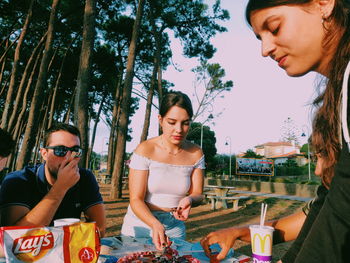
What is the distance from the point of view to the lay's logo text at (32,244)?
1190 millimetres

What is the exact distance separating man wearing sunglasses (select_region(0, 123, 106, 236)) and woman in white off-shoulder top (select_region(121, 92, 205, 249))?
0.43 m

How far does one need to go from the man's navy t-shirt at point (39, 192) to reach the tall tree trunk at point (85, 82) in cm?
387

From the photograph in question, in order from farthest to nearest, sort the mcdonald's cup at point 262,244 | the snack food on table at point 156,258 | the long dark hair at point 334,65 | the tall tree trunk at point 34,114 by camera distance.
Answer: the tall tree trunk at point 34,114 → the snack food on table at point 156,258 → the mcdonald's cup at point 262,244 → the long dark hair at point 334,65

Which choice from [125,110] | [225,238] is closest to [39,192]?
[225,238]

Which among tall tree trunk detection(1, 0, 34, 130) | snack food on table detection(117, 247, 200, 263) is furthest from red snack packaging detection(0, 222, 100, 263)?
tall tree trunk detection(1, 0, 34, 130)

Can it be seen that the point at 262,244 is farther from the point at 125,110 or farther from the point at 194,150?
the point at 125,110

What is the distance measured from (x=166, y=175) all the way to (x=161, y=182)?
7 centimetres

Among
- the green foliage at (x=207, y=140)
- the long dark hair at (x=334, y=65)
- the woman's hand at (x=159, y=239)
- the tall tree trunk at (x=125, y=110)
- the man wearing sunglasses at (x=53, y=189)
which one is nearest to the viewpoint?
the long dark hair at (x=334, y=65)

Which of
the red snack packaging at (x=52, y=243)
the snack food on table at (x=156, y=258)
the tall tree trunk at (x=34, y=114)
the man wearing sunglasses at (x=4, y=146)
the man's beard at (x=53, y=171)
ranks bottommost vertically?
the snack food on table at (x=156, y=258)

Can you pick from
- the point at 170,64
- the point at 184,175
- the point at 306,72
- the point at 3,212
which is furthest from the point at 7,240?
the point at 170,64

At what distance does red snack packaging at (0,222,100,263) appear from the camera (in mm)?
1182

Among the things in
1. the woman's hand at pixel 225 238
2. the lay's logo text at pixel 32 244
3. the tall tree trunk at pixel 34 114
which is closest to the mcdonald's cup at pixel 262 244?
the woman's hand at pixel 225 238

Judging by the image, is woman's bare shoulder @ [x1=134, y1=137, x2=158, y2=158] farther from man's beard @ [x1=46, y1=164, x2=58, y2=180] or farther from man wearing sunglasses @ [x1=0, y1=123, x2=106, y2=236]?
man's beard @ [x1=46, y1=164, x2=58, y2=180]

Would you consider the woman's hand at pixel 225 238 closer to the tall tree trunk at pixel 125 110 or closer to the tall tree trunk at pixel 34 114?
the tall tree trunk at pixel 34 114
